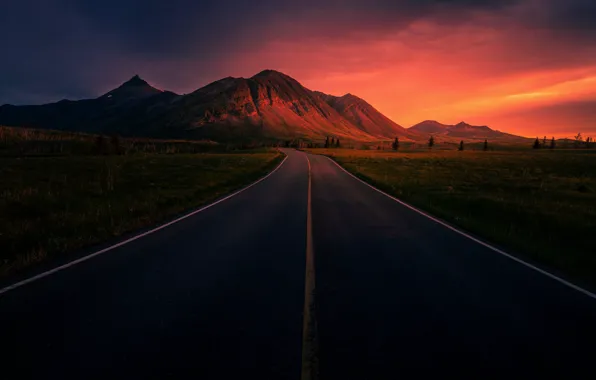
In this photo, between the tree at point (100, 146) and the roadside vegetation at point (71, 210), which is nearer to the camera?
the roadside vegetation at point (71, 210)

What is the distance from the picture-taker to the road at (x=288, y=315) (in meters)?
3.62

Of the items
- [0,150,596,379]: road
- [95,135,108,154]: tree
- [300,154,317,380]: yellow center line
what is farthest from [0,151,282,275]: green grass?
[95,135,108,154]: tree

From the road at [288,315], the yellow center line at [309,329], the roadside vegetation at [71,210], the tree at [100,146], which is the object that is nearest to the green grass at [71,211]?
the roadside vegetation at [71,210]

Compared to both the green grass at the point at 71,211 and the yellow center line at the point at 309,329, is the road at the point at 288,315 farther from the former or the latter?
the green grass at the point at 71,211

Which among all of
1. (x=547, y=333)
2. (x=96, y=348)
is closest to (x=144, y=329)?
(x=96, y=348)

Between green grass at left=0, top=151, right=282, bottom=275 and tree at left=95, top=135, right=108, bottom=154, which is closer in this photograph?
green grass at left=0, top=151, right=282, bottom=275

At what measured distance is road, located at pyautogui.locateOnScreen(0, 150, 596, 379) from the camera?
3621mm

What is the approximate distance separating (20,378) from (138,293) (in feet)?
6.87

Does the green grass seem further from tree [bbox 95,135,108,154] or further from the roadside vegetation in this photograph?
tree [bbox 95,135,108,154]

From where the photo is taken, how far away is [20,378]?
335 cm

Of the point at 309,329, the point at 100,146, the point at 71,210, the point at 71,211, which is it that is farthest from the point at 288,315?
the point at 100,146

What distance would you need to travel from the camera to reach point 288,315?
472cm

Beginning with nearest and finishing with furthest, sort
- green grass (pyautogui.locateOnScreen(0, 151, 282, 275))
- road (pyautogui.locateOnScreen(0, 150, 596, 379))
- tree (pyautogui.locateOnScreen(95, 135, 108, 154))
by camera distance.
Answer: road (pyautogui.locateOnScreen(0, 150, 596, 379))
green grass (pyautogui.locateOnScreen(0, 151, 282, 275))
tree (pyautogui.locateOnScreen(95, 135, 108, 154))

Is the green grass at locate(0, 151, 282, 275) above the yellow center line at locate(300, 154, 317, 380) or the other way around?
the other way around
